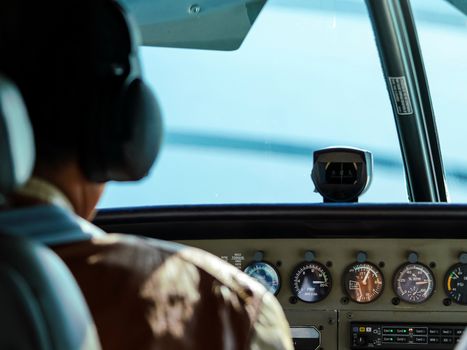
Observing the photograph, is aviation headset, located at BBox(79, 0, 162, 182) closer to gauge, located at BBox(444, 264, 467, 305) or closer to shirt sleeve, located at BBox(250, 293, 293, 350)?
shirt sleeve, located at BBox(250, 293, 293, 350)

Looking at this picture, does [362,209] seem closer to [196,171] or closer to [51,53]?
[51,53]

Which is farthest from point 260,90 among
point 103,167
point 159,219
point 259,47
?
point 103,167

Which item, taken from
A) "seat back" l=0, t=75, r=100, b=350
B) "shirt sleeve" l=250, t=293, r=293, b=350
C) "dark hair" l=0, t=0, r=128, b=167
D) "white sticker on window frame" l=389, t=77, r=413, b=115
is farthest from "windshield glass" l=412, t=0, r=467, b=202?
"seat back" l=0, t=75, r=100, b=350

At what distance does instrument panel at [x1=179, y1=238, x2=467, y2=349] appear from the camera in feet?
9.59

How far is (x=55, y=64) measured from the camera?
114 centimetres

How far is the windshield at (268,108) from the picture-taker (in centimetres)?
528

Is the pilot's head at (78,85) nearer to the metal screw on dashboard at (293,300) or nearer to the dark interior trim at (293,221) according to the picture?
the dark interior trim at (293,221)

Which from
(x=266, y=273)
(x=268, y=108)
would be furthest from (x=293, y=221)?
(x=268, y=108)

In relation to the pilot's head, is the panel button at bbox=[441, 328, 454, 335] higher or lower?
lower

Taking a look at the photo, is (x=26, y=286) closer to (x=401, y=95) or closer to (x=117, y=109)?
(x=117, y=109)

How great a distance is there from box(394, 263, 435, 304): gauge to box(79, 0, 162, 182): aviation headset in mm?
1817

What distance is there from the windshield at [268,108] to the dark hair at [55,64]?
3.85 meters

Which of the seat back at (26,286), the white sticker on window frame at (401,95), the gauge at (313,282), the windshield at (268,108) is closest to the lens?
the seat back at (26,286)

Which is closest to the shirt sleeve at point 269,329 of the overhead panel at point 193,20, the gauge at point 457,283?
the gauge at point 457,283
